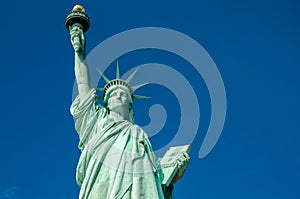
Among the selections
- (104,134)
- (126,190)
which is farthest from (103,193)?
(104,134)

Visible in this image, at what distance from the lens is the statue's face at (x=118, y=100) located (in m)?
15.0

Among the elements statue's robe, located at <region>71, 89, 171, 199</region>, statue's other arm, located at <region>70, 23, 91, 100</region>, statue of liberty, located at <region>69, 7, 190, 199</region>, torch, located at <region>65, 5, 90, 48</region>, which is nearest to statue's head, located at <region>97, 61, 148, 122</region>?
statue of liberty, located at <region>69, 7, 190, 199</region>

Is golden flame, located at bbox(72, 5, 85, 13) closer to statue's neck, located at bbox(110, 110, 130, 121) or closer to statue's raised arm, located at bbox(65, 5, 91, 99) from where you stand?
statue's raised arm, located at bbox(65, 5, 91, 99)

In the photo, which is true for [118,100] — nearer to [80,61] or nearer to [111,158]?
[80,61]

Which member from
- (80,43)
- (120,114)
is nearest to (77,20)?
(80,43)

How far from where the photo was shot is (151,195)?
12.8 metres

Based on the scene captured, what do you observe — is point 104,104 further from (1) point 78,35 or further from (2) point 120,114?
(1) point 78,35

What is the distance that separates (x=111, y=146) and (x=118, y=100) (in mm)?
1719

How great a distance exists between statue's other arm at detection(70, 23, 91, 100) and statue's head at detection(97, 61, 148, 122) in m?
0.66

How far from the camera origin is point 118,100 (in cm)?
1510

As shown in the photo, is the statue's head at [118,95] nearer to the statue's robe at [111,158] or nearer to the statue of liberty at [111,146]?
the statue of liberty at [111,146]

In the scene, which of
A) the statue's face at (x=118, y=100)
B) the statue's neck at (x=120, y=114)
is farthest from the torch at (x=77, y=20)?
the statue's neck at (x=120, y=114)

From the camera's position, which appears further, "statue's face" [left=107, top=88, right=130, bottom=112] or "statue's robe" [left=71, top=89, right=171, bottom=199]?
"statue's face" [left=107, top=88, right=130, bottom=112]

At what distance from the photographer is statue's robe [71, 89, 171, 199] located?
12.9 meters
